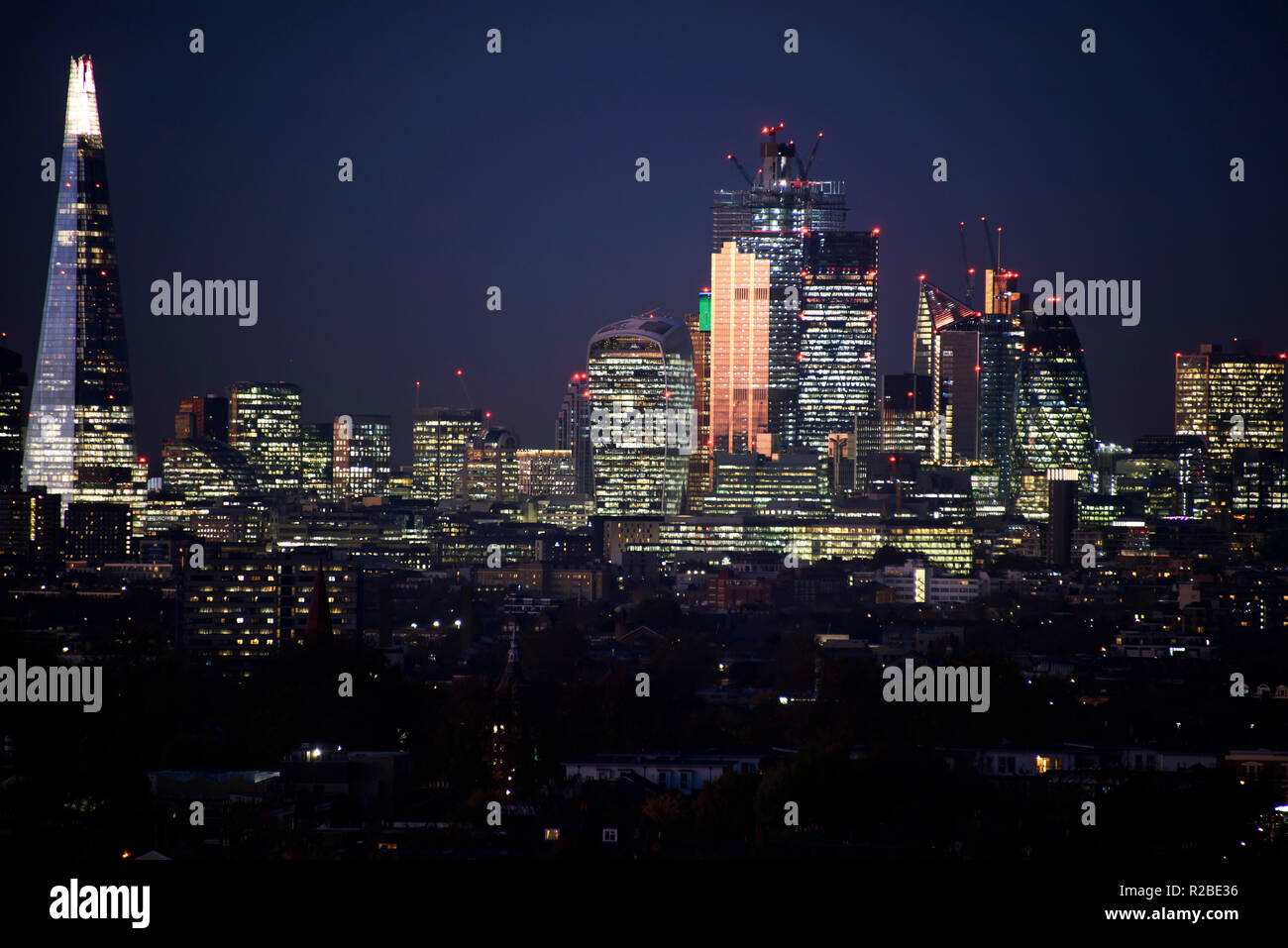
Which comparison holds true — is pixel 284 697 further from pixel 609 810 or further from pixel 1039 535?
pixel 1039 535

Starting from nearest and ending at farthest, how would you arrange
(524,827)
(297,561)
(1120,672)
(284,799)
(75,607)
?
1. (524,827)
2. (284,799)
3. (1120,672)
4. (297,561)
5. (75,607)

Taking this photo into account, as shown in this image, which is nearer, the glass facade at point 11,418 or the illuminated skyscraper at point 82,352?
the illuminated skyscraper at point 82,352

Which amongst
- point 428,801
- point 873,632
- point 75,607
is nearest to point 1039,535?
point 873,632

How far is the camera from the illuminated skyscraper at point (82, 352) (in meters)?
164

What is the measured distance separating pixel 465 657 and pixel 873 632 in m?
27.5

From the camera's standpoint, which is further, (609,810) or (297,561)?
(297,561)

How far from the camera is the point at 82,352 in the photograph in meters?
179

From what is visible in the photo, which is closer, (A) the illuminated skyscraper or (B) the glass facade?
(A) the illuminated skyscraper

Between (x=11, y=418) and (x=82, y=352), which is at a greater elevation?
(x=82, y=352)

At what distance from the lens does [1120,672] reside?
92.5 meters

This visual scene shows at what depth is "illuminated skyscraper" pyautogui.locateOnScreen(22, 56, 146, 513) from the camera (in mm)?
163500

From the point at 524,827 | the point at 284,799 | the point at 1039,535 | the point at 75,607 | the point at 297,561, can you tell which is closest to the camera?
the point at 524,827
